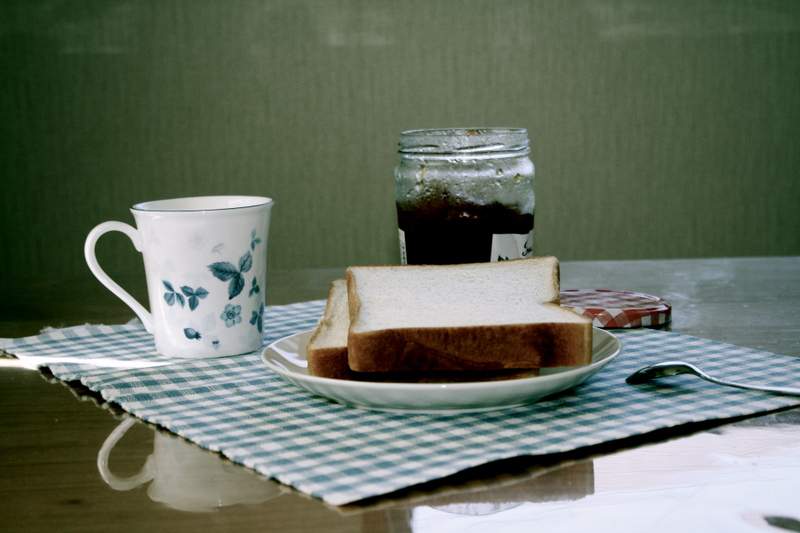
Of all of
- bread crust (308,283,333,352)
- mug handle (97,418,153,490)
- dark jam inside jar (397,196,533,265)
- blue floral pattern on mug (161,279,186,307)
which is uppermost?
dark jam inside jar (397,196,533,265)

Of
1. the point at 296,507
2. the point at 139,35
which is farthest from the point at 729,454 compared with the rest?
the point at 139,35

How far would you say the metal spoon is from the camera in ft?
2.05

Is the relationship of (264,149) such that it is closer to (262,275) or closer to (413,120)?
(413,120)

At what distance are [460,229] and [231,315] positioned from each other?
23 cm

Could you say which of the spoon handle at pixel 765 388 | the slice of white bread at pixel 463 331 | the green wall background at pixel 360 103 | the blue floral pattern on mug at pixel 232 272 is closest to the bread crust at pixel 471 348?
the slice of white bread at pixel 463 331

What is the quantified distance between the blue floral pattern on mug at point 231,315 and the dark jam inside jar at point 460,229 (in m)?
0.18

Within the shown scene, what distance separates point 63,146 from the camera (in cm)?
254

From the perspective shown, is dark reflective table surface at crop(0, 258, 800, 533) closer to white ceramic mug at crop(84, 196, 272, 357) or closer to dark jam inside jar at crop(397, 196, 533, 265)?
white ceramic mug at crop(84, 196, 272, 357)

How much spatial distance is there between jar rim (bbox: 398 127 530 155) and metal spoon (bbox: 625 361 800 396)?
11.2 inches

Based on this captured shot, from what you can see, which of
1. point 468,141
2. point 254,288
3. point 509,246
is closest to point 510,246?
point 509,246

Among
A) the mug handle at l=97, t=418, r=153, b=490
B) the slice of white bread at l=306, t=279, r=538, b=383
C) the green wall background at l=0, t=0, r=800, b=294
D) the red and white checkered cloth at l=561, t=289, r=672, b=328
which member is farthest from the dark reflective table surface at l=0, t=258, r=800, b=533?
the green wall background at l=0, t=0, r=800, b=294

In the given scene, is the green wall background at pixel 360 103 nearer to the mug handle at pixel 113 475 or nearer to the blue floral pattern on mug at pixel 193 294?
the blue floral pattern on mug at pixel 193 294

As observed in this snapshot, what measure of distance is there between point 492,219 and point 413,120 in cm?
172

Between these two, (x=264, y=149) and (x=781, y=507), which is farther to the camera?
(x=264, y=149)
